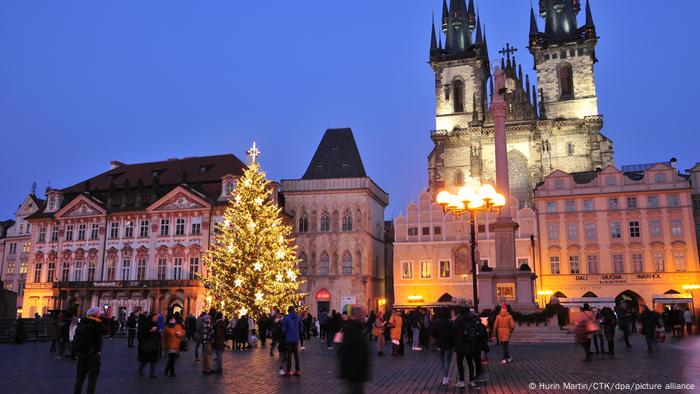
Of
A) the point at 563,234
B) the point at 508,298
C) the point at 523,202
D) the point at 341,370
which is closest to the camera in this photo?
the point at 341,370

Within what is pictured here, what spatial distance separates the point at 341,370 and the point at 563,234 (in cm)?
4784

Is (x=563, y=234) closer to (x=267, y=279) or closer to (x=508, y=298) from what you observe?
(x=508, y=298)

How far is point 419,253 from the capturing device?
172 feet

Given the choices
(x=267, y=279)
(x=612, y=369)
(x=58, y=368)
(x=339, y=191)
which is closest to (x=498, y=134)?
(x=267, y=279)

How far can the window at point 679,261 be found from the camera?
1927 inches

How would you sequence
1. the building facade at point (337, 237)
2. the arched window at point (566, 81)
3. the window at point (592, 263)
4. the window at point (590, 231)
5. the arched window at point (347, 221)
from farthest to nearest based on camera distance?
the arched window at point (566, 81), the arched window at point (347, 221), the building facade at point (337, 237), the window at point (590, 231), the window at point (592, 263)

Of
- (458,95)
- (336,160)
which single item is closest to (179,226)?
(336,160)

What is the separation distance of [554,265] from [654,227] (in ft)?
28.1

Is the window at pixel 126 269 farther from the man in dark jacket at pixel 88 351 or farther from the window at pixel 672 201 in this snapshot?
the man in dark jacket at pixel 88 351

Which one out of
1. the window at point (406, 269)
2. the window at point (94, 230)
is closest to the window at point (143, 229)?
the window at point (94, 230)

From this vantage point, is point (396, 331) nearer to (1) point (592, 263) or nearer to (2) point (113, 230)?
(1) point (592, 263)

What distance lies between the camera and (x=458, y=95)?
70875mm

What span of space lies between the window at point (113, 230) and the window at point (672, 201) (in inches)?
1879

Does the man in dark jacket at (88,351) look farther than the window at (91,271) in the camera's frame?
No
